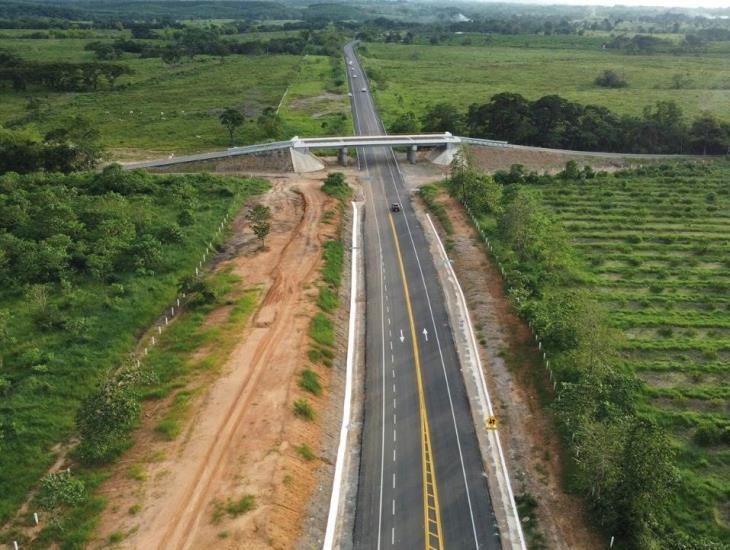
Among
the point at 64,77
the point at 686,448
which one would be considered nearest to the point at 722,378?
the point at 686,448

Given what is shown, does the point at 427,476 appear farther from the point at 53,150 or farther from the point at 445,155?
the point at 53,150

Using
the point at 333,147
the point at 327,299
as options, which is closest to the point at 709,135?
the point at 333,147

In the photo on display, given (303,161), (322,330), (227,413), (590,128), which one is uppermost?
(590,128)

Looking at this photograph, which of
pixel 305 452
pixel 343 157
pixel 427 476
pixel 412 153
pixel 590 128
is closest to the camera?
→ pixel 427 476

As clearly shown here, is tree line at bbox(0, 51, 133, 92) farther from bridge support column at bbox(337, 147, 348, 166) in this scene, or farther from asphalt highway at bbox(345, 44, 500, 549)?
asphalt highway at bbox(345, 44, 500, 549)

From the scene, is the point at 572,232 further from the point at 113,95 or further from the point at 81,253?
the point at 113,95

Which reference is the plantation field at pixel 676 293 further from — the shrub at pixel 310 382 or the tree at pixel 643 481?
the shrub at pixel 310 382
